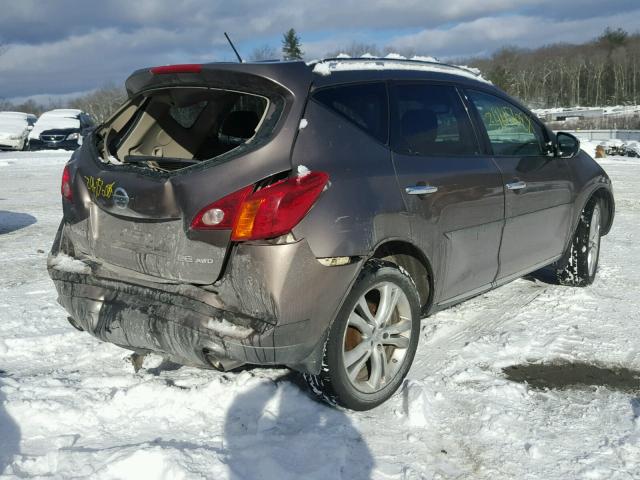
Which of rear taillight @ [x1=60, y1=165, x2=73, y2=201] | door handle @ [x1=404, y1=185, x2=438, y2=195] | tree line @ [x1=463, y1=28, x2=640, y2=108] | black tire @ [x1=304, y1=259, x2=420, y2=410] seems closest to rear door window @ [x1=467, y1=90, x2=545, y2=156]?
door handle @ [x1=404, y1=185, x2=438, y2=195]

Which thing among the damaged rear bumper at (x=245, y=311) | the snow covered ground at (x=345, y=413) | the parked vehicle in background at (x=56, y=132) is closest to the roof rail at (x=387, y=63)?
the damaged rear bumper at (x=245, y=311)

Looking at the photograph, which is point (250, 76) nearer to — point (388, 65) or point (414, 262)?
point (388, 65)

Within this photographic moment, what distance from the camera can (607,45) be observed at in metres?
110

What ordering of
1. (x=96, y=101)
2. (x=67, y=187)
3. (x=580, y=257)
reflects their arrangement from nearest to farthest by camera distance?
(x=67, y=187), (x=580, y=257), (x=96, y=101)

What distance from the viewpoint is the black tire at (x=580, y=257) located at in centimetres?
537

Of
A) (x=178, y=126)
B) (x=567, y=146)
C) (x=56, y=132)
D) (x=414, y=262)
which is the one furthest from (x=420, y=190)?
(x=56, y=132)

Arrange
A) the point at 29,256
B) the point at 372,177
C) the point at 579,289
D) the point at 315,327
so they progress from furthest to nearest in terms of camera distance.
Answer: the point at 29,256
the point at 579,289
the point at 372,177
the point at 315,327

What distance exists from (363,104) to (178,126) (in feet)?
3.94

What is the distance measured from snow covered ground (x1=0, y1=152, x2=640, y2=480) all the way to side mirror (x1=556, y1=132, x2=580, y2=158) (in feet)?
4.12

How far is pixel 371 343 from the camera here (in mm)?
3246

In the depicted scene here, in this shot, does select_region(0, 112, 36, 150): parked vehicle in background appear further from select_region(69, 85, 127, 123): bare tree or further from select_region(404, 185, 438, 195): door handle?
select_region(69, 85, 127, 123): bare tree

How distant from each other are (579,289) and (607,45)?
394 ft

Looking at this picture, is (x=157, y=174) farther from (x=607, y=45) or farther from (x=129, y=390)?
(x=607, y=45)

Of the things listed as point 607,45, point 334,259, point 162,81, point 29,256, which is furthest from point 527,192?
point 607,45
